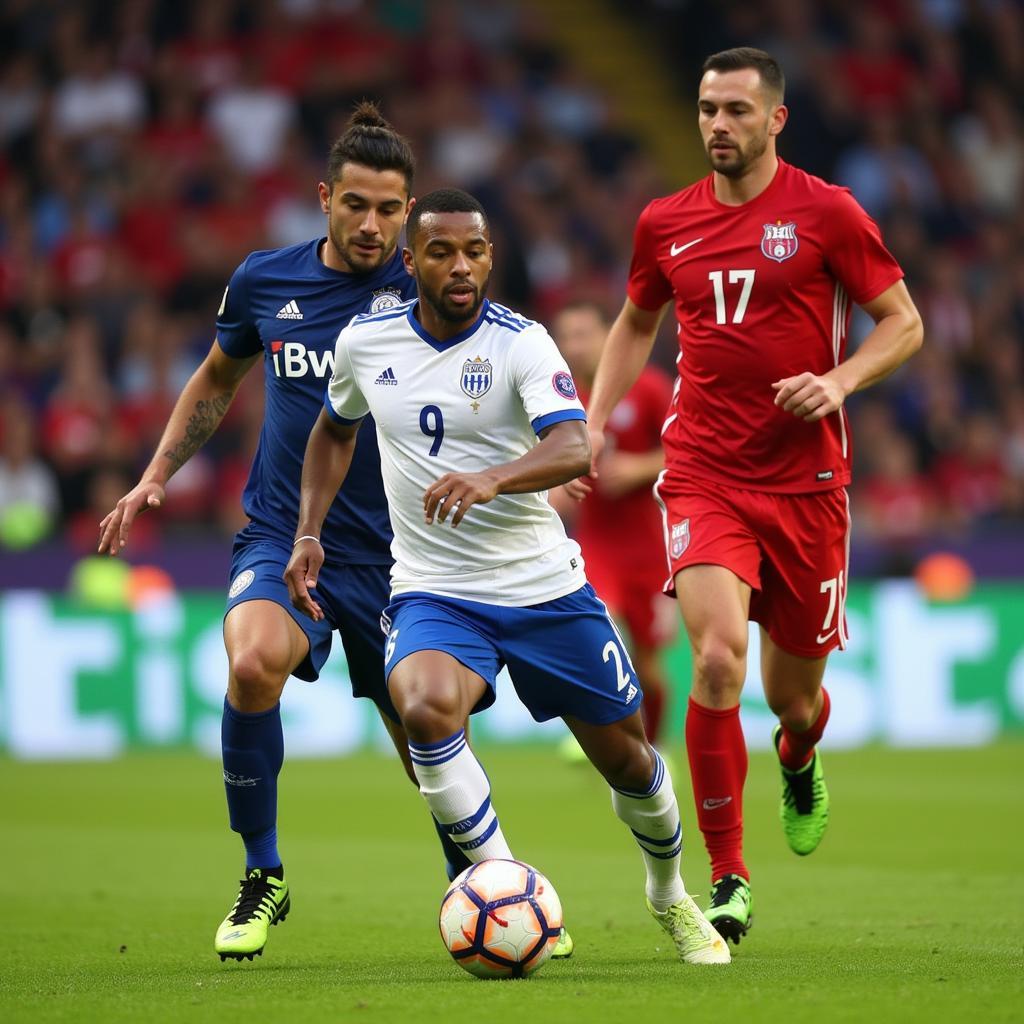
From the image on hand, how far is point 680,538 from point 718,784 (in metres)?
0.89

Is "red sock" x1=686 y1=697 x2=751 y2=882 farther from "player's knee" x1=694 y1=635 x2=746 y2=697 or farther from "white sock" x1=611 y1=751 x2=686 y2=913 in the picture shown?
"white sock" x1=611 y1=751 x2=686 y2=913

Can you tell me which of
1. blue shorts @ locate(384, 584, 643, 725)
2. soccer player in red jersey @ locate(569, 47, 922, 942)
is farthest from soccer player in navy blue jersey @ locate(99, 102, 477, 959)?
soccer player in red jersey @ locate(569, 47, 922, 942)

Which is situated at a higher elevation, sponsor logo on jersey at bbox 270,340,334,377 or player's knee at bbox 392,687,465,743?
sponsor logo on jersey at bbox 270,340,334,377

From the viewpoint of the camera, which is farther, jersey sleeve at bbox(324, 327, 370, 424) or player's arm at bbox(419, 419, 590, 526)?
jersey sleeve at bbox(324, 327, 370, 424)

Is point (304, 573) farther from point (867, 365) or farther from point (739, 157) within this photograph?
point (739, 157)

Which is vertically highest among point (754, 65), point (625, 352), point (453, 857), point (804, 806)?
point (754, 65)

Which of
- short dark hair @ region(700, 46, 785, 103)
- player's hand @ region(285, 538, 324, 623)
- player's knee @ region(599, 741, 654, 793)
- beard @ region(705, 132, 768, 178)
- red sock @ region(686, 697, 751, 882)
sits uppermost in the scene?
short dark hair @ region(700, 46, 785, 103)

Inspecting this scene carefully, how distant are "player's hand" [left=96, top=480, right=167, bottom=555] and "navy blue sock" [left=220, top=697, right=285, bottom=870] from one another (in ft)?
2.18

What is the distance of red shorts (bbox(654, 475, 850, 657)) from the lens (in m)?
6.66

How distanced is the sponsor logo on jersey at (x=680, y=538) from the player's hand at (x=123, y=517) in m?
1.78

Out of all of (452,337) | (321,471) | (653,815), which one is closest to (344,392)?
(321,471)

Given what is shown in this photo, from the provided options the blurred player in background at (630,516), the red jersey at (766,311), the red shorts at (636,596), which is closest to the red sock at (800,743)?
the red jersey at (766,311)

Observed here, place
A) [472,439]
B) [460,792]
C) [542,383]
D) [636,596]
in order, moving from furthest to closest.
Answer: [636,596]
[472,439]
[542,383]
[460,792]

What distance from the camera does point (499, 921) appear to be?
5.39m
